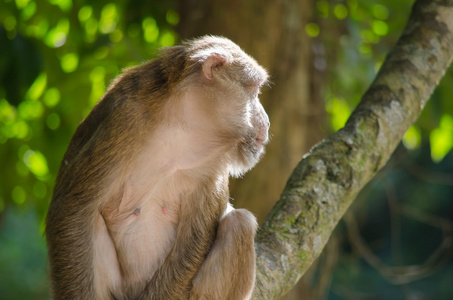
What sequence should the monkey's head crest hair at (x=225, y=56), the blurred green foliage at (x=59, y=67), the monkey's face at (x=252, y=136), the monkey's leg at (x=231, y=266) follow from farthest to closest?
the blurred green foliage at (x=59, y=67) → the monkey's face at (x=252, y=136) → the monkey's head crest hair at (x=225, y=56) → the monkey's leg at (x=231, y=266)

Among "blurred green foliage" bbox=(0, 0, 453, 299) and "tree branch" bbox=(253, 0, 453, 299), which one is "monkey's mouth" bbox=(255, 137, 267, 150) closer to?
"tree branch" bbox=(253, 0, 453, 299)

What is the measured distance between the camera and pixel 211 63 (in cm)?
336

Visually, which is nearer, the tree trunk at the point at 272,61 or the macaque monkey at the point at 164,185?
the macaque monkey at the point at 164,185

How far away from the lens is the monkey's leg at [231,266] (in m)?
3.24

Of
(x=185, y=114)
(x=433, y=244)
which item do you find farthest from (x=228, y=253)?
(x=433, y=244)

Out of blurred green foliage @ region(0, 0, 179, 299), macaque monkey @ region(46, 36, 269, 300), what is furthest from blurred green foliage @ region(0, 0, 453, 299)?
macaque monkey @ region(46, 36, 269, 300)

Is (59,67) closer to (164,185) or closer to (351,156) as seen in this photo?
(164,185)

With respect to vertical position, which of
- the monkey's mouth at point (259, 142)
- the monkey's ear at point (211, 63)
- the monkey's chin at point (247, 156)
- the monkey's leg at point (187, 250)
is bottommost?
the monkey's leg at point (187, 250)

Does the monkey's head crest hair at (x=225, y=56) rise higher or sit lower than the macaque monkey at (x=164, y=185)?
higher

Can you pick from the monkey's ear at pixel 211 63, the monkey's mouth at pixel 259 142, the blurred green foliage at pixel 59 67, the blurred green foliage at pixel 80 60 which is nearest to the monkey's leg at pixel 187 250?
the monkey's mouth at pixel 259 142

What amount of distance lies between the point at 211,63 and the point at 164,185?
753mm

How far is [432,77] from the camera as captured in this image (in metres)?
4.17

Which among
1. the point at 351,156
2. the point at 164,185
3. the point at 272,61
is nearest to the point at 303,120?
the point at 272,61

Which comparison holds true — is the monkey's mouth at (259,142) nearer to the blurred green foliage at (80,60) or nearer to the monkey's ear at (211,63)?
the monkey's ear at (211,63)
